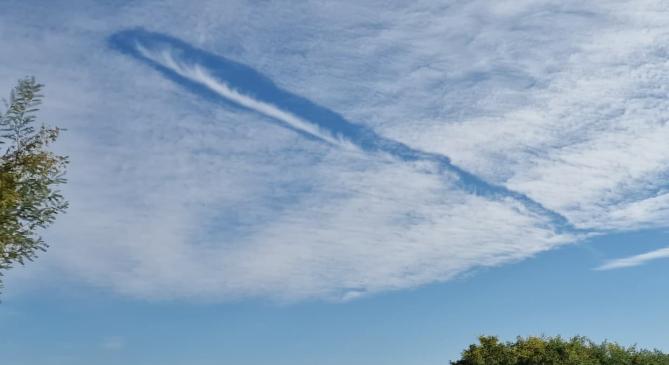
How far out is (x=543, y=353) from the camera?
3324 inches

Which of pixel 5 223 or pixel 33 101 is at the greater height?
pixel 33 101

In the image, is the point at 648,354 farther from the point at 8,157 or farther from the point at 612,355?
the point at 8,157

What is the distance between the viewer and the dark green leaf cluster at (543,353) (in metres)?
83.4

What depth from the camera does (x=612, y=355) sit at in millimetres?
87875

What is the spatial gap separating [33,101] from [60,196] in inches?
157

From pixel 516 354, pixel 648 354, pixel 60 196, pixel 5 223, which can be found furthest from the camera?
pixel 648 354

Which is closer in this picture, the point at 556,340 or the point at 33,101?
the point at 33,101

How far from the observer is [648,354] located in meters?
91.6

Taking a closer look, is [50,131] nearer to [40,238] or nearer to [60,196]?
[60,196]

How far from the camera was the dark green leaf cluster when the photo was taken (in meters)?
83.4

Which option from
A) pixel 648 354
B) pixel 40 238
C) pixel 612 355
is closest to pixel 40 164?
pixel 40 238

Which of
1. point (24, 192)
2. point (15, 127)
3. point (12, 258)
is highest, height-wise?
point (15, 127)

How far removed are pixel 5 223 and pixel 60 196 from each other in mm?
2482

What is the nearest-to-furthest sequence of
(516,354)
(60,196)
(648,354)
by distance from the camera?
(60,196) → (516,354) → (648,354)
